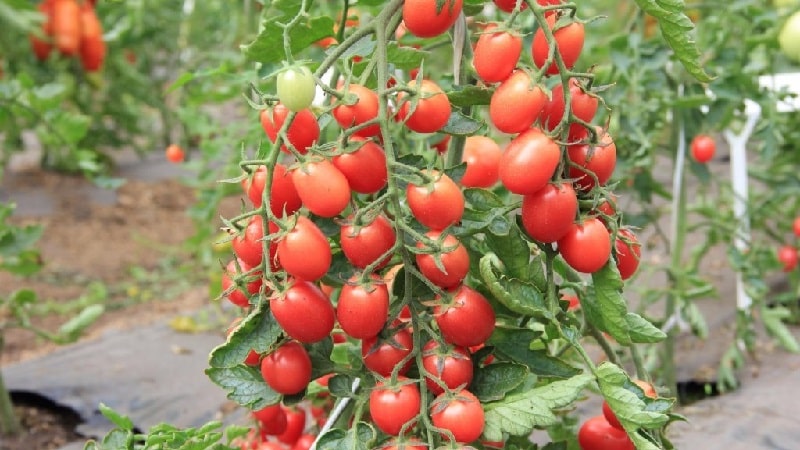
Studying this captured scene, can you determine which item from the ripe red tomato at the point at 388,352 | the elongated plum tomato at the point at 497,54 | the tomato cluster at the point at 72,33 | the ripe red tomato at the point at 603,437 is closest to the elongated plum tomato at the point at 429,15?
the elongated plum tomato at the point at 497,54

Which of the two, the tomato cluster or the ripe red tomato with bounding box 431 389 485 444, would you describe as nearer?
the ripe red tomato with bounding box 431 389 485 444

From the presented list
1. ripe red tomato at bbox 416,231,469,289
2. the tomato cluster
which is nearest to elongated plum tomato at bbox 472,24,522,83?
ripe red tomato at bbox 416,231,469,289

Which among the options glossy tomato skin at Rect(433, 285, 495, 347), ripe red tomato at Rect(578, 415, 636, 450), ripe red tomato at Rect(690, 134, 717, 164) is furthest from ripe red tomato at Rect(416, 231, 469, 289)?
ripe red tomato at Rect(690, 134, 717, 164)

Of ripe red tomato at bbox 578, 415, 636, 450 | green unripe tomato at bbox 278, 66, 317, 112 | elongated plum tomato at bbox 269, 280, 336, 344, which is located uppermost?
green unripe tomato at bbox 278, 66, 317, 112

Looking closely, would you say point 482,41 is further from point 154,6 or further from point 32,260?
point 154,6

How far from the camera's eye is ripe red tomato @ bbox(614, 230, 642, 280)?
2.23 feet

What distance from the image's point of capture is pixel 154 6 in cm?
400

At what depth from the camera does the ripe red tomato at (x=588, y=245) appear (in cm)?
62

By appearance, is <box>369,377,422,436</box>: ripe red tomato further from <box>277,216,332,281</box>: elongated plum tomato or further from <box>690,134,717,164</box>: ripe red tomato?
<box>690,134,717,164</box>: ripe red tomato

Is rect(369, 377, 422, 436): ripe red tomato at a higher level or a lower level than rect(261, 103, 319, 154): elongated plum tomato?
lower

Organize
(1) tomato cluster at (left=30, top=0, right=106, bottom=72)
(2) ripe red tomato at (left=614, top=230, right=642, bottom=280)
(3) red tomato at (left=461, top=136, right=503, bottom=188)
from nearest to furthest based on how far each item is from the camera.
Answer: (2) ripe red tomato at (left=614, top=230, right=642, bottom=280)
(3) red tomato at (left=461, top=136, right=503, bottom=188)
(1) tomato cluster at (left=30, top=0, right=106, bottom=72)

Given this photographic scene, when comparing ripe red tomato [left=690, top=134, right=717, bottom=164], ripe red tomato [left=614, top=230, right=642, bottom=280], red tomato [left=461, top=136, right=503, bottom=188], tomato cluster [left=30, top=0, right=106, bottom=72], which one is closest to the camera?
ripe red tomato [left=614, top=230, right=642, bottom=280]

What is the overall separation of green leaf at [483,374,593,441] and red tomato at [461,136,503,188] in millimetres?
260

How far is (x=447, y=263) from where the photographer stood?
0.62 metres
